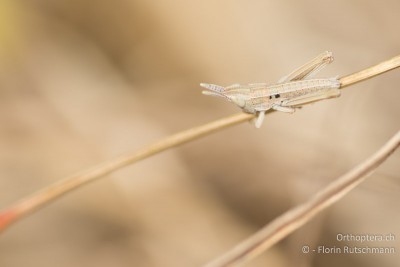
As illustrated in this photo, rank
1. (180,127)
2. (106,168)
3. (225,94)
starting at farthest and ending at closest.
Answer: (180,127), (225,94), (106,168)

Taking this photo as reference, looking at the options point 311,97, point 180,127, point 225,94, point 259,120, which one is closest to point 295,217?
point 259,120

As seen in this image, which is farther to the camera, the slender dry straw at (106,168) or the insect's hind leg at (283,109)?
the insect's hind leg at (283,109)

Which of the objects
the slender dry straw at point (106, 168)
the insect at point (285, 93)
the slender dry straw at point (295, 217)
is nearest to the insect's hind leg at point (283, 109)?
the insect at point (285, 93)

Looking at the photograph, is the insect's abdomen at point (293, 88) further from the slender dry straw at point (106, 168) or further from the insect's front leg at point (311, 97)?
the slender dry straw at point (106, 168)

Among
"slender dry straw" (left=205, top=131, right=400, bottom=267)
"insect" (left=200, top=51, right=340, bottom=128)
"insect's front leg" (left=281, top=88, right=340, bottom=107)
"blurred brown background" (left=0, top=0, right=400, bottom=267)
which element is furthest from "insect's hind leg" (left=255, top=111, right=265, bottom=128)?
"blurred brown background" (left=0, top=0, right=400, bottom=267)

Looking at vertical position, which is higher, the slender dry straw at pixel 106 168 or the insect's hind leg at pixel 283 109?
the slender dry straw at pixel 106 168

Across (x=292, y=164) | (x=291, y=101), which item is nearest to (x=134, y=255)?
(x=292, y=164)

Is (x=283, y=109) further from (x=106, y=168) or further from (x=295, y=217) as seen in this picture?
(x=106, y=168)
